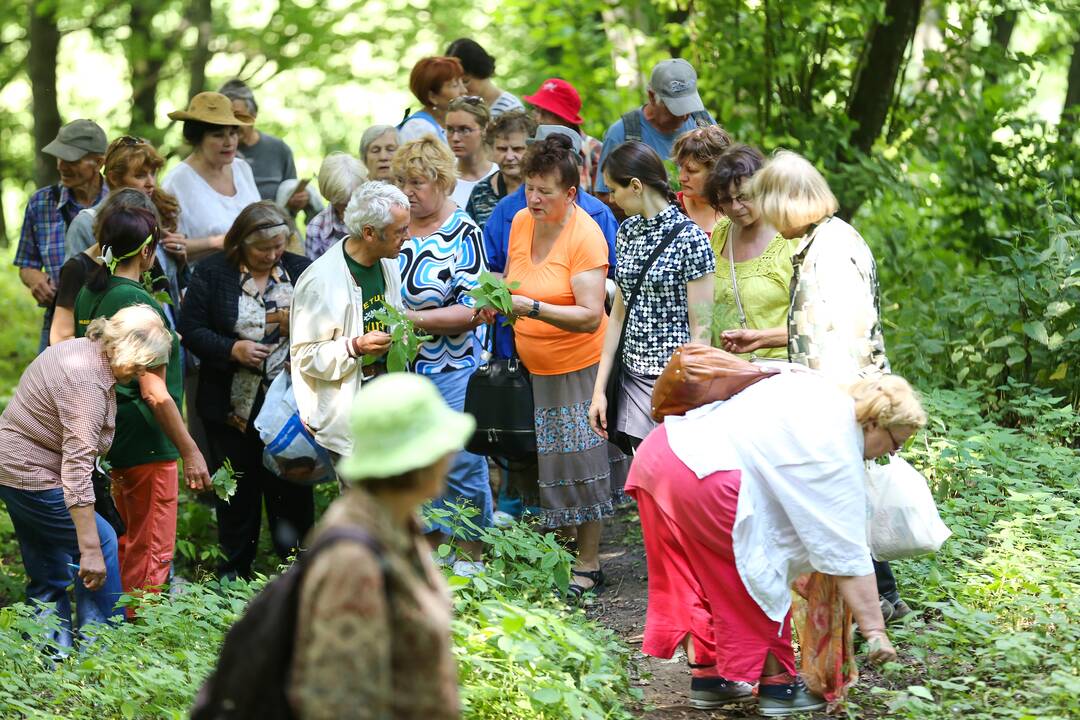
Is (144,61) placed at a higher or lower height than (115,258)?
higher

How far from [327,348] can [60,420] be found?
1201mm

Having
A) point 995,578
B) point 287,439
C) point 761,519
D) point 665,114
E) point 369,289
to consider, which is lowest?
point 995,578

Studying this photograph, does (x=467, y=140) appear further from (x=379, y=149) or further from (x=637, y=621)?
(x=637, y=621)

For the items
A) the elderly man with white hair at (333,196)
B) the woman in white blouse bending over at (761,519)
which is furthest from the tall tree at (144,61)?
the woman in white blouse bending over at (761,519)

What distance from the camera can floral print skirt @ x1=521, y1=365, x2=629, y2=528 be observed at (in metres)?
6.37

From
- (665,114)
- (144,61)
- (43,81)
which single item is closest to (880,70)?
(665,114)

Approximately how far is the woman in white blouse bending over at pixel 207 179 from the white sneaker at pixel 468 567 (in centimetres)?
274

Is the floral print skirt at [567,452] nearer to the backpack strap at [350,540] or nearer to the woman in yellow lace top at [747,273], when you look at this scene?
the woman in yellow lace top at [747,273]

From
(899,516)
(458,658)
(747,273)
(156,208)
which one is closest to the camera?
(458,658)

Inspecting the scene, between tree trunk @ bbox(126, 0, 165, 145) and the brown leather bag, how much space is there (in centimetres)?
1417

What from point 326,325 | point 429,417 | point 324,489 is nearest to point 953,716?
point 429,417

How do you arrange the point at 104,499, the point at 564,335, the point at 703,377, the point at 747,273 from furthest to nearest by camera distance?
the point at 564,335
the point at 104,499
the point at 747,273
the point at 703,377

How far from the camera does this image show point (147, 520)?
6.10 metres

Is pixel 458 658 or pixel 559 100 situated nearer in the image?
pixel 458 658
